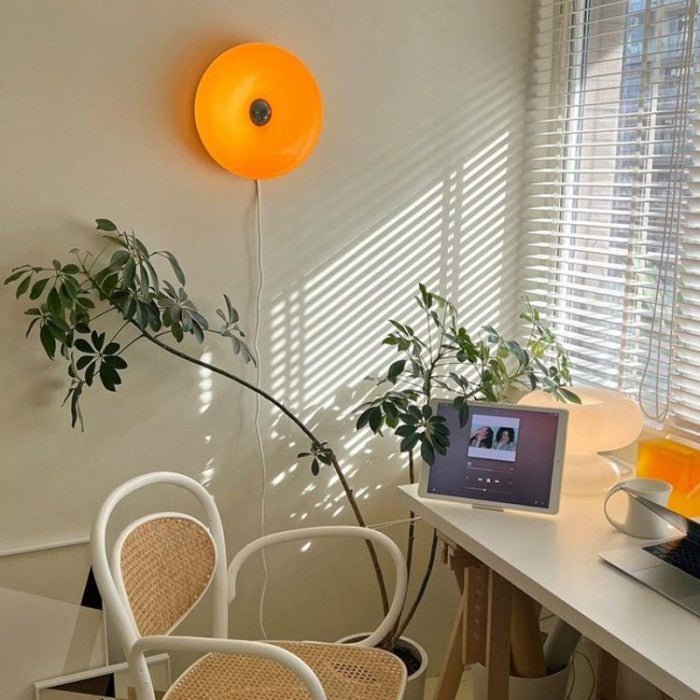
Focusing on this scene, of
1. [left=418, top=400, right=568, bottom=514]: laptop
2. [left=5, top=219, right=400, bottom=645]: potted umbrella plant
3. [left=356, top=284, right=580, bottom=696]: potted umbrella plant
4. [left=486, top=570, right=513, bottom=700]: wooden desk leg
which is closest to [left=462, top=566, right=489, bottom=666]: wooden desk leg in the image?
[left=486, top=570, right=513, bottom=700]: wooden desk leg

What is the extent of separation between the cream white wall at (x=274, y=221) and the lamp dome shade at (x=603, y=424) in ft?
1.80

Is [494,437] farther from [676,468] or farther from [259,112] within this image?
[259,112]

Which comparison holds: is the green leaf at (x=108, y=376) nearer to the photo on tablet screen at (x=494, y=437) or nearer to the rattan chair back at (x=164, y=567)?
the rattan chair back at (x=164, y=567)

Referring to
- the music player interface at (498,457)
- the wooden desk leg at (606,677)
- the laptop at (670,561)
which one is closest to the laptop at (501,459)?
the music player interface at (498,457)

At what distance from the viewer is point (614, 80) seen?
229 centimetres

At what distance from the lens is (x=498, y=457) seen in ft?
6.55

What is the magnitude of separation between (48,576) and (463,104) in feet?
5.13

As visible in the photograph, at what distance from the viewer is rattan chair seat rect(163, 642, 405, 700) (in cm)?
176

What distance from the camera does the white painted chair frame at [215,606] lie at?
59.1 inches

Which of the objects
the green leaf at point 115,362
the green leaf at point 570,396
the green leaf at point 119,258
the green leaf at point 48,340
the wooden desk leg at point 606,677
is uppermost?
the green leaf at point 119,258

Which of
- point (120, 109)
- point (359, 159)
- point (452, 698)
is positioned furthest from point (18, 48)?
Answer: point (452, 698)

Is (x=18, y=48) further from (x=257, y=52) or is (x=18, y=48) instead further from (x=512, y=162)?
(x=512, y=162)

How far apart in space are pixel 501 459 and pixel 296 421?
52 cm

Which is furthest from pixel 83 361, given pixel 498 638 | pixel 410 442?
pixel 498 638
